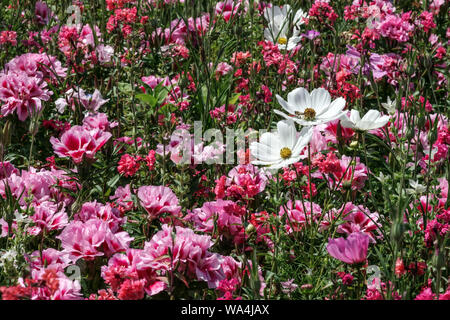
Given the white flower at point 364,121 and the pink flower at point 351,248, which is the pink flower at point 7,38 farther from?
the pink flower at point 351,248

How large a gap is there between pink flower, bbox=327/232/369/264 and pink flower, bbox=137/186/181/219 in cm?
57

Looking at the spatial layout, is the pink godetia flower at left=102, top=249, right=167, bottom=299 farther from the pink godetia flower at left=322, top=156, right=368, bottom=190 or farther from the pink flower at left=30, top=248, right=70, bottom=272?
the pink godetia flower at left=322, top=156, right=368, bottom=190

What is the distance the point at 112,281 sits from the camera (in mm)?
1707

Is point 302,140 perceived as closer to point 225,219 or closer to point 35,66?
point 225,219

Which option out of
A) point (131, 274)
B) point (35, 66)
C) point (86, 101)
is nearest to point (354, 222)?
point (131, 274)

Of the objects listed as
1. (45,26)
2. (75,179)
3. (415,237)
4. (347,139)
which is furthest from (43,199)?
(45,26)

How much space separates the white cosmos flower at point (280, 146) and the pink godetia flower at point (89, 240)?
616 millimetres

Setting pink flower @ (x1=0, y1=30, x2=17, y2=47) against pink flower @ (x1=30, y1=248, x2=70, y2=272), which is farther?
pink flower @ (x1=0, y1=30, x2=17, y2=47)

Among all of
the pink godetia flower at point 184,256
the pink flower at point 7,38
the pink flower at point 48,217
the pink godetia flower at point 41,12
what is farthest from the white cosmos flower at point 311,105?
the pink godetia flower at point 41,12

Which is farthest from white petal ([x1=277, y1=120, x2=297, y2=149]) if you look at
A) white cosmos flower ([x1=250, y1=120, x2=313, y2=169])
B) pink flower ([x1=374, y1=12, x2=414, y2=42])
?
pink flower ([x1=374, y1=12, x2=414, y2=42])

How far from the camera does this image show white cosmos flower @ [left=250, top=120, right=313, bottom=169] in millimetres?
2147
